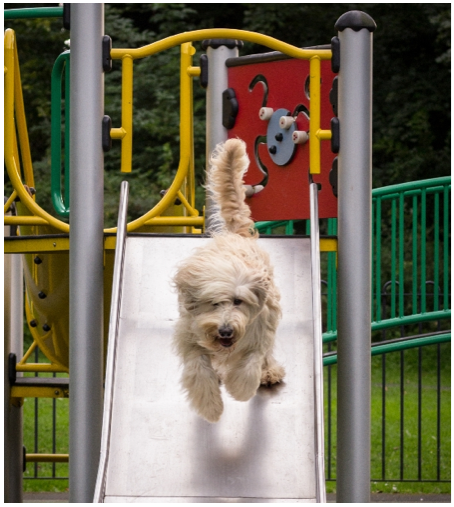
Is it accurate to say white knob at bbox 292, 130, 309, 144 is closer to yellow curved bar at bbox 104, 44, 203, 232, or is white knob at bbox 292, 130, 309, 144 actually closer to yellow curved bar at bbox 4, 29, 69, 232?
yellow curved bar at bbox 104, 44, 203, 232

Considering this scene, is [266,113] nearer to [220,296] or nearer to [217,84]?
[217,84]

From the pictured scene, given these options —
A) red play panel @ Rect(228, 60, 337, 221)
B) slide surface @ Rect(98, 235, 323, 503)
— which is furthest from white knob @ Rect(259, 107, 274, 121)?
slide surface @ Rect(98, 235, 323, 503)

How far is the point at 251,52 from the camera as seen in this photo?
587 inches

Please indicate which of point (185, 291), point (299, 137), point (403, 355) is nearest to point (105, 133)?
point (185, 291)

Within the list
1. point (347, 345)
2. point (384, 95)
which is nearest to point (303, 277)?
point (347, 345)

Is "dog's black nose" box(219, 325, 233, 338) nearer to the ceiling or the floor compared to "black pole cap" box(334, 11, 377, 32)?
nearer to the floor

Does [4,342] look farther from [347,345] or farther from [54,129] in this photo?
[347,345]

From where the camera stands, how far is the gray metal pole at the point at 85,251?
3.87m

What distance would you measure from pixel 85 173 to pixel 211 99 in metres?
2.30

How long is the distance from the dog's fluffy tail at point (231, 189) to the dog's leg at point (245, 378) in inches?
32.4

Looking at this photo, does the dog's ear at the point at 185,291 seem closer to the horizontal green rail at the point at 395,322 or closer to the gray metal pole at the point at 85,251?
the gray metal pole at the point at 85,251

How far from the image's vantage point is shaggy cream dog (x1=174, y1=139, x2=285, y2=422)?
3424 mm

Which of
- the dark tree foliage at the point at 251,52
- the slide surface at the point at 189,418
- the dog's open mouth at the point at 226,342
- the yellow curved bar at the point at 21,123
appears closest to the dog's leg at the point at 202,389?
the slide surface at the point at 189,418

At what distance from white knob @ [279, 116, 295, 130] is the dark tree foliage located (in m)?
7.98
